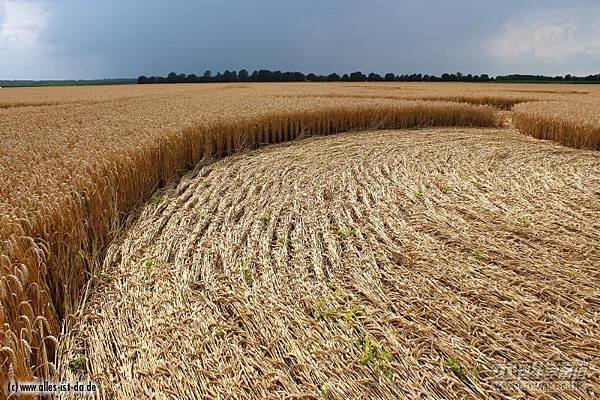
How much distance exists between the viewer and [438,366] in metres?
2.41

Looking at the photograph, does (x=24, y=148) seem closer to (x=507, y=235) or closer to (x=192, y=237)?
(x=192, y=237)

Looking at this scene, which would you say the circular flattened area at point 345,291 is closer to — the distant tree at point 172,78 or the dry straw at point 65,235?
the dry straw at point 65,235

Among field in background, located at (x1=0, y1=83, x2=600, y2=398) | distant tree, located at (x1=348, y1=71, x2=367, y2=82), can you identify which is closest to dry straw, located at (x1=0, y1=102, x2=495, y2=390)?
field in background, located at (x1=0, y1=83, x2=600, y2=398)

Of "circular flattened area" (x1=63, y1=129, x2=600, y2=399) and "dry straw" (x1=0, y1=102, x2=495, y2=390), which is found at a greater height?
"dry straw" (x1=0, y1=102, x2=495, y2=390)

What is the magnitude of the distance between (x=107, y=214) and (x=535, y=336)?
3830 millimetres

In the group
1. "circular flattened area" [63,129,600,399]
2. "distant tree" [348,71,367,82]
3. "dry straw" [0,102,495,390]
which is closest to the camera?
"dry straw" [0,102,495,390]

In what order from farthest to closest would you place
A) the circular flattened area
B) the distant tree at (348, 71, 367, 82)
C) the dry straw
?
the distant tree at (348, 71, 367, 82) < the circular flattened area < the dry straw

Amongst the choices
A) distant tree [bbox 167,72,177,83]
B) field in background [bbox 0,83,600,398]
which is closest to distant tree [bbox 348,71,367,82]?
distant tree [bbox 167,72,177,83]

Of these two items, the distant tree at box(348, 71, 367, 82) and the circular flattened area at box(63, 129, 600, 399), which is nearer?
the circular flattened area at box(63, 129, 600, 399)

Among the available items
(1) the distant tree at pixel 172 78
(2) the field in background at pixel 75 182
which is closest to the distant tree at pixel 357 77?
(1) the distant tree at pixel 172 78

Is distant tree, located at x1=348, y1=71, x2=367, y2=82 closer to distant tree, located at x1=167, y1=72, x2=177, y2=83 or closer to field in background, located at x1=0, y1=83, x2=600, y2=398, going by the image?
distant tree, located at x1=167, y1=72, x2=177, y2=83

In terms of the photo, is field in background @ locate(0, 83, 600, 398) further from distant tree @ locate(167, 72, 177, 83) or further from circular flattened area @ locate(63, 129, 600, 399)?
distant tree @ locate(167, 72, 177, 83)

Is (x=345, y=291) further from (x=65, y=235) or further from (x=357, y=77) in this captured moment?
(x=357, y=77)

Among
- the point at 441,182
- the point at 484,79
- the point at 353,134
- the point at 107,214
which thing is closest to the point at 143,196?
the point at 107,214
